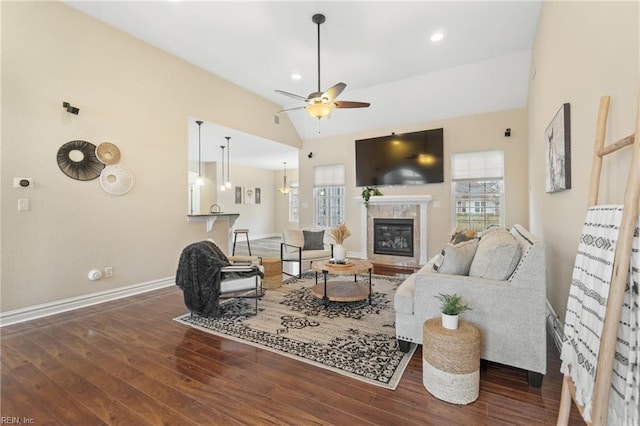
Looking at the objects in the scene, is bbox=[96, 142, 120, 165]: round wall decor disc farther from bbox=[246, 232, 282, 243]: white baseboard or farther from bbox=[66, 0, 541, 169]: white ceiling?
bbox=[246, 232, 282, 243]: white baseboard

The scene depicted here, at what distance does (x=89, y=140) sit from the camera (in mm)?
3629

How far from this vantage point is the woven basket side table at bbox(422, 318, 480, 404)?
1762 mm

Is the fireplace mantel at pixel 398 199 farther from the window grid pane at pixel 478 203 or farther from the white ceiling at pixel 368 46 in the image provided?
the white ceiling at pixel 368 46

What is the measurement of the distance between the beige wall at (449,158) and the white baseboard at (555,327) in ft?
9.91

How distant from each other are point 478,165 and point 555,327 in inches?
153

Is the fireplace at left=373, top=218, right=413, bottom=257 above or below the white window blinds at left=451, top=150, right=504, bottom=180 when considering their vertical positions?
below

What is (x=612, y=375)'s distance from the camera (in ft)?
3.73

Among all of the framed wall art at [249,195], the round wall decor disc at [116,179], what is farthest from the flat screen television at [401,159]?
the framed wall art at [249,195]

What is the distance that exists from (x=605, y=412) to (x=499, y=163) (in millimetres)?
5483

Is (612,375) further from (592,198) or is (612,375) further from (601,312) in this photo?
(592,198)

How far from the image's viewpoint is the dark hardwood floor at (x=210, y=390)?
1680 mm

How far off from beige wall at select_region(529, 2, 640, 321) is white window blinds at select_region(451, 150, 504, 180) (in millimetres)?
2024

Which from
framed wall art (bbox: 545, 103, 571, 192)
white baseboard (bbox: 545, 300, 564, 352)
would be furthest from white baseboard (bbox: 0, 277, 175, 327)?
framed wall art (bbox: 545, 103, 571, 192)

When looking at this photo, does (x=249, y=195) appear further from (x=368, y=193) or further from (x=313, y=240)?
(x=313, y=240)
